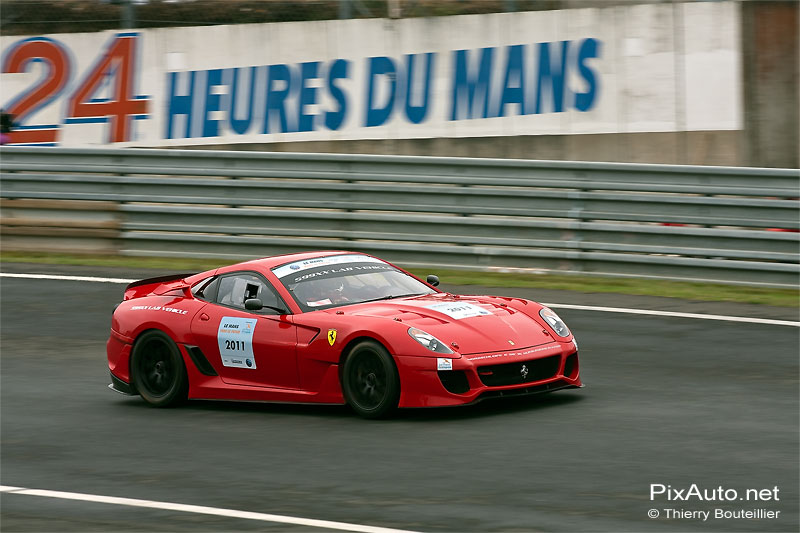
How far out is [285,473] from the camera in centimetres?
763

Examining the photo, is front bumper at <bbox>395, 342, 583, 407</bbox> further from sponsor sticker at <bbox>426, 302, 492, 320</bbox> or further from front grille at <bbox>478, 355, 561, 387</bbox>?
sponsor sticker at <bbox>426, 302, 492, 320</bbox>

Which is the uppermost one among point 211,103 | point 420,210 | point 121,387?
point 211,103

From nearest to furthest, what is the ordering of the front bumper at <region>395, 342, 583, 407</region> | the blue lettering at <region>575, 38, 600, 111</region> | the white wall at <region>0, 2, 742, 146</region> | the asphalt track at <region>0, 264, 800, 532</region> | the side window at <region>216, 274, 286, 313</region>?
1. the asphalt track at <region>0, 264, 800, 532</region>
2. the front bumper at <region>395, 342, 583, 407</region>
3. the side window at <region>216, 274, 286, 313</region>
4. the white wall at <region>0, 2, 742, 146</region>
5. the blue lettering at <region>575, 38, 600, 111</region>

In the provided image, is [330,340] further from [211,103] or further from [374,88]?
[211,103]

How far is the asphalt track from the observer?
21.6 feet

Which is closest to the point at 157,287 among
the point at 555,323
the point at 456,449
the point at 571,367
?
the point at 555,323

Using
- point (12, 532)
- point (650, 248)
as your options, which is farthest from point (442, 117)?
point (12, 532)

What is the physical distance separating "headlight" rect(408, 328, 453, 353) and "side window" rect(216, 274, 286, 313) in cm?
136

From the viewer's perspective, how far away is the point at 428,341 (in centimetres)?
871

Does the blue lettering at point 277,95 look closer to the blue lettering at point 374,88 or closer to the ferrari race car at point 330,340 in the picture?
the blue lettering at point 374,88

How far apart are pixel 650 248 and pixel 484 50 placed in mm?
8342

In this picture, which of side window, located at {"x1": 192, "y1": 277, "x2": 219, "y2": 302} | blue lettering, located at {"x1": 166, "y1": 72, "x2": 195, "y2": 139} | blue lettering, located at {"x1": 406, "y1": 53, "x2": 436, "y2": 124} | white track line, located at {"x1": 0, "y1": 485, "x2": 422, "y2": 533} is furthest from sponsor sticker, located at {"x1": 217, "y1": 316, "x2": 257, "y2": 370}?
blue lettering, located at {"x1": 166, "y1": 72, "x2": 195, "y2": 139}

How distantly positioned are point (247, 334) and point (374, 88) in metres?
13.0

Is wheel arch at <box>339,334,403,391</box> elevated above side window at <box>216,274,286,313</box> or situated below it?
below
